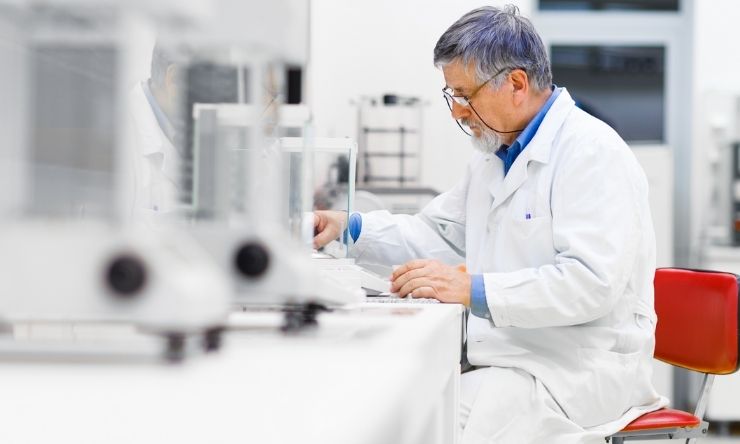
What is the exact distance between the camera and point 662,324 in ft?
6.61

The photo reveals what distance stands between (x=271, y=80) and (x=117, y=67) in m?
0.19

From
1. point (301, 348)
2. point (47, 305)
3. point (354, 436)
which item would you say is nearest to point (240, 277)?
point (301, 348)

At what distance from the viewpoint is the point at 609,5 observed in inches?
191

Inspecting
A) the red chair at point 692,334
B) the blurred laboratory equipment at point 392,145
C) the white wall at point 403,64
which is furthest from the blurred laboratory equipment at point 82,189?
the white wall at point 403,64

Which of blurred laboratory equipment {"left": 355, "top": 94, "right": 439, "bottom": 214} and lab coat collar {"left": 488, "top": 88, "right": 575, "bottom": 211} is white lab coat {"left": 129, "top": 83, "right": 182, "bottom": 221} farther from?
blurred laboratory equipment {"left": 355, "top": 94, "right": 439, "bottom": 214}

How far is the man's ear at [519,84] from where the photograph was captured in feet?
6.13

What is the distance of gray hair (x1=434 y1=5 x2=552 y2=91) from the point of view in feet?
6.03

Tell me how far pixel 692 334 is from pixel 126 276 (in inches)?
64.3

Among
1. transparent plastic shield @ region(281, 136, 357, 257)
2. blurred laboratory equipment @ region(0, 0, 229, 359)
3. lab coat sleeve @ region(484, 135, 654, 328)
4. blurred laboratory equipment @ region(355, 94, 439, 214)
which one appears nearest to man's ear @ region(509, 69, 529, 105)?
lab coat sleeve @ region(484, 135, 654, 328)

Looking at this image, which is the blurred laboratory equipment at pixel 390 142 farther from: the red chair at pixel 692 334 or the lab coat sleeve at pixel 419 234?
the red chair at pixel 692 334

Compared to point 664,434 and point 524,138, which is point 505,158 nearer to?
point 524,138

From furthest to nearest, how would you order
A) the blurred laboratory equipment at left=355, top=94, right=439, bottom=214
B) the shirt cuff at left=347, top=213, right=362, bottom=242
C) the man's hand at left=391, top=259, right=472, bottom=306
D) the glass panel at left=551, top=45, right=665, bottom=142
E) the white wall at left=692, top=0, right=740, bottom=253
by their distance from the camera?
the glass panel at left=551, top=45, right=665, bottom=142 → the white wall at left=692, top=0, right=740, bottom=253 → the blurred laboratory equipment at left=355, top=94, right=439, bottom=214 → the shirt cuff at left=347, top=213, right=362, bottom=242 → the man's hand at left=391, top=259, right=472, bottom=306

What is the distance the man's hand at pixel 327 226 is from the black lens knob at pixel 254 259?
120cm

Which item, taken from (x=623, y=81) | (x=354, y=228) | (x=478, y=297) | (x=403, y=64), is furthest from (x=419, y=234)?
(x=623, y=81)
